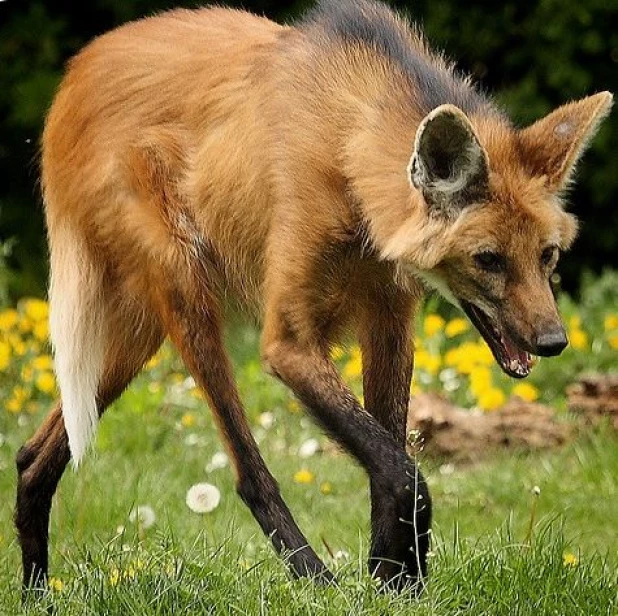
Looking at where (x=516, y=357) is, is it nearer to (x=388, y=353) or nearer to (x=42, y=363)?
(x=388, y=353)

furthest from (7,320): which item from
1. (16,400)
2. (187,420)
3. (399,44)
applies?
(399,44)

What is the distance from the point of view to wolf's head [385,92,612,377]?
3031 mm

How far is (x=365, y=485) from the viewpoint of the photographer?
491cm

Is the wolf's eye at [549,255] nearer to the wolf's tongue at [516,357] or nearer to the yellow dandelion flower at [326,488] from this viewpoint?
the wolf's tongue at [516,357]

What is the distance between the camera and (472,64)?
8.03 m

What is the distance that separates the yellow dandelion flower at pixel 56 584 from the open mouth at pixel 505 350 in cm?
115

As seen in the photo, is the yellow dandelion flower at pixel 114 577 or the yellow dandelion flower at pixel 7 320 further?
the yellow dandelion flower at pixel 7 320

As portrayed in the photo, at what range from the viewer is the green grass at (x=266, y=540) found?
9.48 ft

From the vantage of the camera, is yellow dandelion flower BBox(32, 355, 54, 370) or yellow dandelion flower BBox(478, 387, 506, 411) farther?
yellow dandelion flower BBox(32, 355, 54, 370)

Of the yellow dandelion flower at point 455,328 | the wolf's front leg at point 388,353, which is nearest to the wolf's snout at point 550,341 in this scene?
the wolf's front leg at point 388,353

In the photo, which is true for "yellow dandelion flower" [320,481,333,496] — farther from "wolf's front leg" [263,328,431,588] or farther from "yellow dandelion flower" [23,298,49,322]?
"yellow dandelion flower" [23,298,49,322]

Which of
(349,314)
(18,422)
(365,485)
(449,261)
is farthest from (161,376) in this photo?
(449,261)

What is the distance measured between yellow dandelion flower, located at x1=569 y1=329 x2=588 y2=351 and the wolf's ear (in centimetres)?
271

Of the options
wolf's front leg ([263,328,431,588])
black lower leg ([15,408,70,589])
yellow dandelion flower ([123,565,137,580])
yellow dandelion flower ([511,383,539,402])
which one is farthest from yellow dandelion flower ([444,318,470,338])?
yellow dandelion flower ([123,565,137,580])
